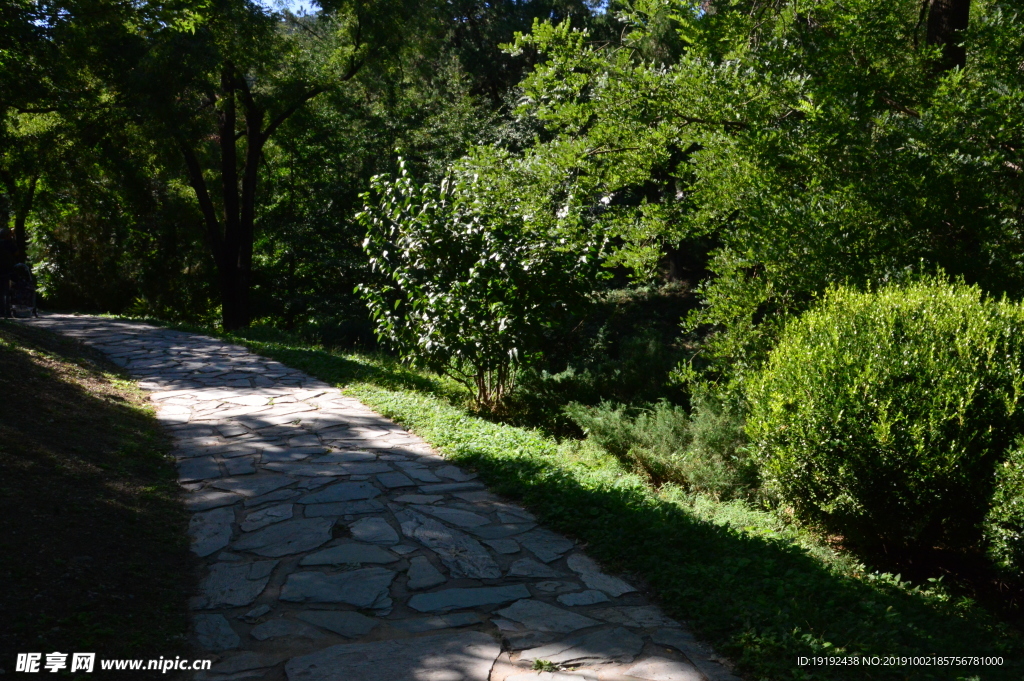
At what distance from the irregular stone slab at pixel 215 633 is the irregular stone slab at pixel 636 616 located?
68.2 inches

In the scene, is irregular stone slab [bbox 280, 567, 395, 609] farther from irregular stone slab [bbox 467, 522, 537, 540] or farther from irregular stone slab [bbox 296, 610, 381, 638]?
irregular stone slab [bbox 467, 522, 537, 540]

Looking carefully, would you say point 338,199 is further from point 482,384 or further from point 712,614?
point 712,614

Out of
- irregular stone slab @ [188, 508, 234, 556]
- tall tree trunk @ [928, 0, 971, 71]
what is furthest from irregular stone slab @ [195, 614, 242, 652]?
tall tree trunk @ [928, 0, 971, 71]

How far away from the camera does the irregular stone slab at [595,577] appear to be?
158 inches

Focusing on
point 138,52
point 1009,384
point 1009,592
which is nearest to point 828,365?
point 1009,384

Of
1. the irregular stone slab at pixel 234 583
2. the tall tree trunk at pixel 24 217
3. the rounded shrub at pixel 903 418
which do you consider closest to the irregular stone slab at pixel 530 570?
the irregular stone slab at pixel 234 583

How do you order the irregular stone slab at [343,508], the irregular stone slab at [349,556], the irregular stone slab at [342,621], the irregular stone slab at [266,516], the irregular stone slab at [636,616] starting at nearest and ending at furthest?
the irregular stone slab at [342,621], the irregular stone slab at [636,616], the irregular stone slab at [349,556], the irregular stone slab at [266,516], the irregular stone slab at [343,508]

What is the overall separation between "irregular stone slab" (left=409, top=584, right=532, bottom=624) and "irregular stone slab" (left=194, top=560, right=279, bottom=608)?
854mm

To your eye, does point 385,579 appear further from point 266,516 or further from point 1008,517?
point 1008,517

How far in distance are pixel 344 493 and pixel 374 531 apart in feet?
2.44

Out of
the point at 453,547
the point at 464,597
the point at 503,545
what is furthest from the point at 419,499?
the point at 464,597

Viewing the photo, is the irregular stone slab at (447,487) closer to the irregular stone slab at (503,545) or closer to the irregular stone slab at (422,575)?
the irregular stone slab at (503,545)

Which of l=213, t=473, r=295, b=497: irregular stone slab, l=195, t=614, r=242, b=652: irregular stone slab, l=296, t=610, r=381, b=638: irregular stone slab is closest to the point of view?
l=195, t=614, r=242, b=652: irregular stone slab

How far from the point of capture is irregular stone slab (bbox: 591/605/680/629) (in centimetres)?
366
